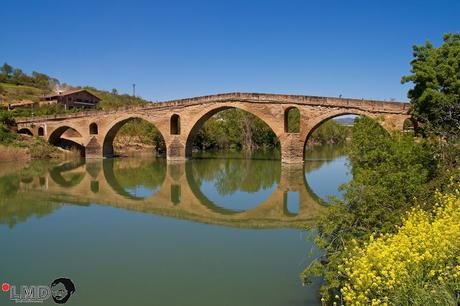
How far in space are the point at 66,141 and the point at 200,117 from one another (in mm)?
16047

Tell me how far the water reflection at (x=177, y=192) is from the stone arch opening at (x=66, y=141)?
9.36m

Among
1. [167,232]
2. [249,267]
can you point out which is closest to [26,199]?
[167,232]

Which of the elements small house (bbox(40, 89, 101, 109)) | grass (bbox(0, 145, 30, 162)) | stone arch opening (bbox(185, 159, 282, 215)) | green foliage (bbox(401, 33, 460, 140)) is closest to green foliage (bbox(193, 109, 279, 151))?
stone arch opening (bbox(185, 159, 282, 215))

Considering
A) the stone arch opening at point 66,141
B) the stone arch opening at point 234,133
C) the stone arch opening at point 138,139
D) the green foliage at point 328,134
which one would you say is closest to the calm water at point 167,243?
the stone arch opening at point 66,141

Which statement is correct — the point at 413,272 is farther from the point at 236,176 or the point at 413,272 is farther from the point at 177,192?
the point at 236,176

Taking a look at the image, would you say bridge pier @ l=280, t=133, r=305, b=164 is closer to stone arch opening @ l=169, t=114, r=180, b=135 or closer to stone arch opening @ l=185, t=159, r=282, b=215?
stone arch opening @ l=185, t=159, r=282, b=215

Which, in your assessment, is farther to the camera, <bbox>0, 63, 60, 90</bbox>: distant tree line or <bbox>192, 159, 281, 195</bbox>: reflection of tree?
<bbox>0, 63, 60, 90</bbox>: distant tree line

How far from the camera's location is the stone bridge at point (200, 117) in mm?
23406

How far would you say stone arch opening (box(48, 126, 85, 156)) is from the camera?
117 feet

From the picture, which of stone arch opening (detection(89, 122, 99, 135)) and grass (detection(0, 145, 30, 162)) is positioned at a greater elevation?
stone arch opening (detection(89, 122, 99, 135))

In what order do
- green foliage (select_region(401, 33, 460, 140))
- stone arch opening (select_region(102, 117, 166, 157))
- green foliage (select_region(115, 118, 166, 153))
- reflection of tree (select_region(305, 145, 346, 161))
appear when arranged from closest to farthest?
green foliage (select_region(401, 33, 460, 140)) → reflection of tree (select_region(305, 145, 346, 161)) → stone arch opening (select_region(102, 117, 166, 157)) → green foliage (select_region(115, 118, 166, 153))

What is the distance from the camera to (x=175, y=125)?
1243 inches
